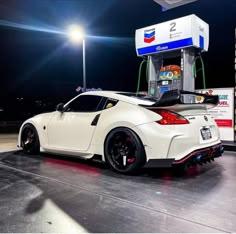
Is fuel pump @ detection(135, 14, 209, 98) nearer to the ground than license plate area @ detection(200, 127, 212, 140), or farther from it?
farther from it

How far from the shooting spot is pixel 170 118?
3008mm

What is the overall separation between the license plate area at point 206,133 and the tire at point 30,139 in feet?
9.70

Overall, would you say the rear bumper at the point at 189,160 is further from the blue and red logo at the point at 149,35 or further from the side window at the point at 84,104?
the blue and red logo at the point at 149,35

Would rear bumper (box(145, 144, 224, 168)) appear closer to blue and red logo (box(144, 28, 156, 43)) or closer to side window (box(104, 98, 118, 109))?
side window (box(104, 98, 118, 109))

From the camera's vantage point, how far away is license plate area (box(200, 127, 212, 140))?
3139mm

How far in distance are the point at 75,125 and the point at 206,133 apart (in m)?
1.97

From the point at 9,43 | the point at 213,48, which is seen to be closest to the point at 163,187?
the point at 213,48

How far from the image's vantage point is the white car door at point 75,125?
3.65 m

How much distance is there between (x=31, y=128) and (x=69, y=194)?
2.42m

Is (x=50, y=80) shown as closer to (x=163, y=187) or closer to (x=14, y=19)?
(x=14, y=19)

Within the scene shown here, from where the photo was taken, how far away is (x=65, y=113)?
4.08 metres

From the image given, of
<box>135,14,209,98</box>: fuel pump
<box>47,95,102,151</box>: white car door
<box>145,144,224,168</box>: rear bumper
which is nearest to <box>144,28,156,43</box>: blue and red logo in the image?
<box>135,14,209,98</box>: fuel pump

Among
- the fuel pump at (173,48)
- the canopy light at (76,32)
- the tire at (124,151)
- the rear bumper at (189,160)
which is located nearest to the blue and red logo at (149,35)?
the fuel pump at (173,48)

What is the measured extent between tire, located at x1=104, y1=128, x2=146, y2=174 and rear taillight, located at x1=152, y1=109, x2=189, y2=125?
0.41 m
